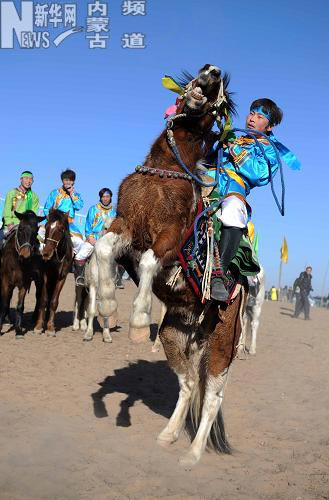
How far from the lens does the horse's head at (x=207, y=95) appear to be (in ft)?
14.0

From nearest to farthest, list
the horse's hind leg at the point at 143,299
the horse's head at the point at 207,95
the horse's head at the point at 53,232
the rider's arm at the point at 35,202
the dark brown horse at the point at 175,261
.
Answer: the horse's hind leg at the point at 143,299, the dark brown horse at the point at 175,261, the horse's head at the point at 207,95, the horse's head at the point at 53,232, the rider's arm at the point at 35,202

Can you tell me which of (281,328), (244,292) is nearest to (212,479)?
(244,292)

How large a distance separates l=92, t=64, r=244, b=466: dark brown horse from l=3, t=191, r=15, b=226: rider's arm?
6.61 meters

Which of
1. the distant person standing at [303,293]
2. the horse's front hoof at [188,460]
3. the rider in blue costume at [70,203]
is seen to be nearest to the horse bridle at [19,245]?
the rider in blue costume at [70,203]

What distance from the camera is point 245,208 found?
4.76 m

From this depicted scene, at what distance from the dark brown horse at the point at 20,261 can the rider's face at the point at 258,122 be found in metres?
6.06

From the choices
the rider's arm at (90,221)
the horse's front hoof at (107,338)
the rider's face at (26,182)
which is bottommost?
the horse's front hoof at (107,338)

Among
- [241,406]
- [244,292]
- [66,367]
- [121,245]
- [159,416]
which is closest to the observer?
[121,245]

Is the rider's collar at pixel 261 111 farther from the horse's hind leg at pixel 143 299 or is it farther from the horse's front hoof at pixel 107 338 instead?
the horse's front hoof at pixel 107 338

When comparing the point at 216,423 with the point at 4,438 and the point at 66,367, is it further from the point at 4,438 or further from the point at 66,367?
the point at 66,367

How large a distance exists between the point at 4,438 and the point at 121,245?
2055mm

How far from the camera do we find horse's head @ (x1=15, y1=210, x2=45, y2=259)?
1002 centimetres

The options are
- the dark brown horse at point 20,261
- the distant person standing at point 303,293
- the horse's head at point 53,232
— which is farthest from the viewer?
the distant person standing at point 303,293

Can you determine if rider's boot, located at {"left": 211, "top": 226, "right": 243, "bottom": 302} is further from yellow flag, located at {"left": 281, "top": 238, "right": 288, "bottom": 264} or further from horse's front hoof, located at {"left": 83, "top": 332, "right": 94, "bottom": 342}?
yellow flag, located at {"left": 281, "top": 238, "right": 288, "bottom": 264}
